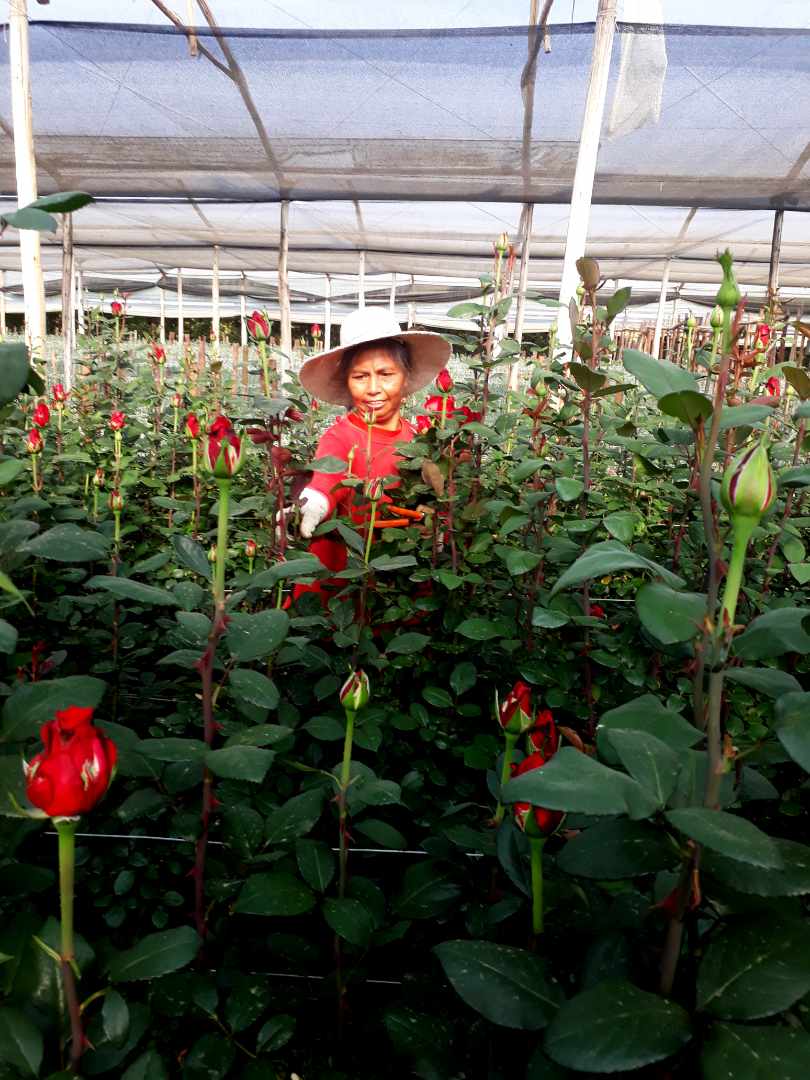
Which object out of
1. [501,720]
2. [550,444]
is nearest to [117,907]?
[501,720]

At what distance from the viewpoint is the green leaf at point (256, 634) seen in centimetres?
78

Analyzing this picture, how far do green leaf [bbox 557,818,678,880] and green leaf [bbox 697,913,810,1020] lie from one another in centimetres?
6

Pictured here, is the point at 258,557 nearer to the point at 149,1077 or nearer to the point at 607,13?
the point at 149,1077

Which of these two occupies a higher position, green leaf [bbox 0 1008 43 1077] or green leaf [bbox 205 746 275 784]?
green leaf [bbox 205 746 275 784]

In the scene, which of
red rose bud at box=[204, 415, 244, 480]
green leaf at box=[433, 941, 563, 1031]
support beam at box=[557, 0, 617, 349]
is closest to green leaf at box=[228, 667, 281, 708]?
red rose bud at box=[204, 415, 244, 480]

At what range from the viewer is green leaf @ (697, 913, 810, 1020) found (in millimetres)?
478

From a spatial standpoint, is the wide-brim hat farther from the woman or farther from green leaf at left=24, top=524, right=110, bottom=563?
green leaf at left=24, top=524, right=110, bottom=563

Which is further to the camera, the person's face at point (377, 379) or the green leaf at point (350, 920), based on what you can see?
the person's face at point (377, 379)

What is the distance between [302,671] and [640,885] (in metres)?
0.66

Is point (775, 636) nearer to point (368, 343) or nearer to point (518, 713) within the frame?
point (518, 713)

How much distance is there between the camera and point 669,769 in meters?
0.50

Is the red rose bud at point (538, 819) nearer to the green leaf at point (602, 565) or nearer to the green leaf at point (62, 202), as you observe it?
the green leaf at point (602, 565)

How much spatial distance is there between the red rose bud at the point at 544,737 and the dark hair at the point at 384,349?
134 centimetres

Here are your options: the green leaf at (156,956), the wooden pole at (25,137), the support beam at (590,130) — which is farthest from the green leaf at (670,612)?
the wooden pole at (25,137)
